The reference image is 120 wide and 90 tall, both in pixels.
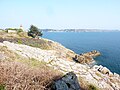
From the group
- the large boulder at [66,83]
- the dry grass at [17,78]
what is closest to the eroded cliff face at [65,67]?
the large boulder at [66,83]

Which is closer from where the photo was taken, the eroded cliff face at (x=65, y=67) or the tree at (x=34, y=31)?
the eroded cliff face at (x=65, y=67)

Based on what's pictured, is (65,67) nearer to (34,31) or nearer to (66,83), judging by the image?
(66,83)

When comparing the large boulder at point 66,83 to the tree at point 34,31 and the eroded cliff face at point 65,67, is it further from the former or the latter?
the tree at point 34,31

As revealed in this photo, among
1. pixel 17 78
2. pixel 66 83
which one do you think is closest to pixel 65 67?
pixel 66 83

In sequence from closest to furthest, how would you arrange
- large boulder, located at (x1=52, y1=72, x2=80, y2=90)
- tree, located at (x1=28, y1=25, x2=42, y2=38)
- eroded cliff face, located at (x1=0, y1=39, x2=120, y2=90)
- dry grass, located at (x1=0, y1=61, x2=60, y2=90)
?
dry grass, located at (x1=0, y1=61, x2=60, y2=90) → large boulder, located at (x1=52, y1=72, x2=80, y2=90) → eroded cliff face, located at (x1=0, y1=39, x2=120, y2=90) → tree, located at (x1=28, y1=25, x2=42, y2=38)

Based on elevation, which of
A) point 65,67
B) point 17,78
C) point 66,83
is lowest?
point 65,67

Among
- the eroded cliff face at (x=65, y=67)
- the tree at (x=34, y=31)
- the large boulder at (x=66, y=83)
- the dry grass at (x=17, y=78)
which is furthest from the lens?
the tree at (x=34, y=31)

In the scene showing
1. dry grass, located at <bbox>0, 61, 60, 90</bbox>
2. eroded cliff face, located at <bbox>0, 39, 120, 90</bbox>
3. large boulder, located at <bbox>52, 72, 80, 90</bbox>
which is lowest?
eroded cliff face, located at <bbox>0, 39, 120, 90</bbox>

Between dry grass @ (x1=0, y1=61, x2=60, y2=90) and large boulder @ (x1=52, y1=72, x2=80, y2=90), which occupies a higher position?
dry grass @ (x1=0, y1=61, x2=60, y2=90)

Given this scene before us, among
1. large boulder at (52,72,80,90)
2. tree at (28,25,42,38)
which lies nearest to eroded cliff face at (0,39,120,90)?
large boulder at (52,72,80,90)

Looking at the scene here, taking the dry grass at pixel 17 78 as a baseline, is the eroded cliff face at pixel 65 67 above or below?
below

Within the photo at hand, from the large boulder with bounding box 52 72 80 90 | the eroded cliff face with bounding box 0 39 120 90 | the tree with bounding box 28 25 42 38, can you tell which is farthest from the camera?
the tree with bounding box 28 25 42 38

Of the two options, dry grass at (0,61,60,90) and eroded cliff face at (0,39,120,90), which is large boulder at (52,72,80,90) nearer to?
dry grass at (0,61,60,90)

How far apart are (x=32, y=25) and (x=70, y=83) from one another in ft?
178
